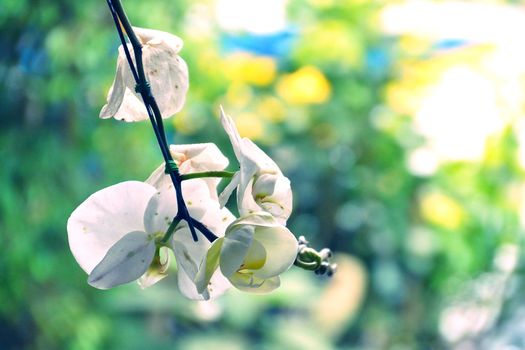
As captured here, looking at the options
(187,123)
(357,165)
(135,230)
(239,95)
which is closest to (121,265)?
(135,230)

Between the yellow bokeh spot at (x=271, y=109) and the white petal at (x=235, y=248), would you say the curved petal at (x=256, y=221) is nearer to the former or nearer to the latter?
the white petal at (x=235, y=248)

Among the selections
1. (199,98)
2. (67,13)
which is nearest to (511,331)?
(199,98)

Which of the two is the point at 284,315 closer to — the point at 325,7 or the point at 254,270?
the point at 325,7

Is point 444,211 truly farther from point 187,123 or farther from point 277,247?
point 277,247

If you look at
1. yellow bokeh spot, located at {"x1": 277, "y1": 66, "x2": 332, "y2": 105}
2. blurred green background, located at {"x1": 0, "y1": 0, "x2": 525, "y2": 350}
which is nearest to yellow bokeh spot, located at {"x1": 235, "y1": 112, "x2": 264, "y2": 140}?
blurred green background, located at {"x1": 0, "y1": 0, "x2": 525, "y2": 350}

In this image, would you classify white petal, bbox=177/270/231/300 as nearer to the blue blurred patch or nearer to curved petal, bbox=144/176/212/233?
curved petal, bbox=144/176/212/233

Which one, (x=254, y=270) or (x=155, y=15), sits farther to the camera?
(x=155, y=15)
